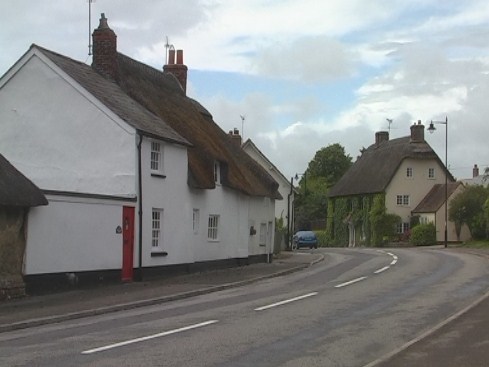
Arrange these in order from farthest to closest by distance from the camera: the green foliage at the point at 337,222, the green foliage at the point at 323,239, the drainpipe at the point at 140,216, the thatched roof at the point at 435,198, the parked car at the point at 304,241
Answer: the green foliage at the point at 323,239, the green foliage at the point at 337,222, the thatched roof at the point at 435,198, the parked car at the point at 304,241, the drainpipe at the point at 140,216

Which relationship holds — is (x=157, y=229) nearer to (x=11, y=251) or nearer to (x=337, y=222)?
(x=11, y=251)

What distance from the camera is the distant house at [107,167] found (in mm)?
20375

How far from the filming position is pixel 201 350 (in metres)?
10.8

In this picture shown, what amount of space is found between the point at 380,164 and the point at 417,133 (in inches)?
191

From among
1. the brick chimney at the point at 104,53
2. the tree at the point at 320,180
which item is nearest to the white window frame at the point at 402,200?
the tree at the point at 320,180

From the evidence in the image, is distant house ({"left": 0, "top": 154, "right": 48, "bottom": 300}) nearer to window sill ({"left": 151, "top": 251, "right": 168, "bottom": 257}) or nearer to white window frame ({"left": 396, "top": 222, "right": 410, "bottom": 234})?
window sill ({"left": 151, "top": 251, "right": 168, "bottom": 257})

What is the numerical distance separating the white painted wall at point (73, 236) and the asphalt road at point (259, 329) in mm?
3700

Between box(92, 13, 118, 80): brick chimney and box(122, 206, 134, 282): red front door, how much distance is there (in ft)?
22.3

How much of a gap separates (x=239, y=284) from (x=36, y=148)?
8.56 m

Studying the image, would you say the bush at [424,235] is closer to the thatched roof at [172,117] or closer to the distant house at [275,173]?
the distant house at [275,173]

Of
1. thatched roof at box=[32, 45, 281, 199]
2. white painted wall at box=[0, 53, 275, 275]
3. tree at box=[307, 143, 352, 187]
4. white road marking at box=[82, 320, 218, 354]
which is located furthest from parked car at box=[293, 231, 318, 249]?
tree at box=[307, 143, 352, 187]

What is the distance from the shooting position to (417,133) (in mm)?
68000

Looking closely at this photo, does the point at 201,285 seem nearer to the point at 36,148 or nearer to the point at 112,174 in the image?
the point at 112,174

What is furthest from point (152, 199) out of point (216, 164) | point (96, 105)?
point (216, 164)
